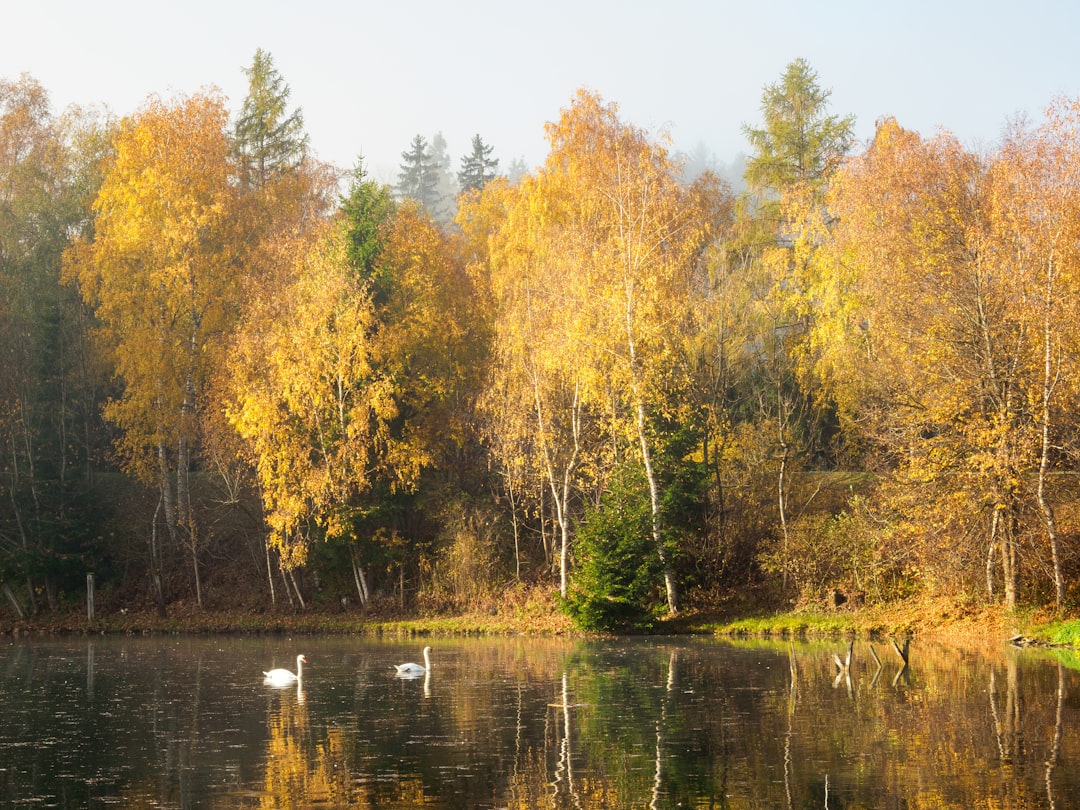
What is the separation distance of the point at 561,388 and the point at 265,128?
28204mm

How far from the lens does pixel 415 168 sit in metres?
125

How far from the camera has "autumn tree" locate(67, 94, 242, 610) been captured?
4666 cm

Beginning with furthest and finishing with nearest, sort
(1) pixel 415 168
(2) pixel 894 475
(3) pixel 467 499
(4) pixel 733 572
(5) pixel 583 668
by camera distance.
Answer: (1) pixel 415 168 < (3) pixel 467 499 < (4) pixel 733 572 < (2) pixel 894 475 < (5) pixel 583 668

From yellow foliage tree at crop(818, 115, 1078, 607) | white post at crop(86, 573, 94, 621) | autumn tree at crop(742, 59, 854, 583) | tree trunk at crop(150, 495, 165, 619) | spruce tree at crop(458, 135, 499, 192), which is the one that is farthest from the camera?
spruce tree at crop(458, 135, 499, 192)

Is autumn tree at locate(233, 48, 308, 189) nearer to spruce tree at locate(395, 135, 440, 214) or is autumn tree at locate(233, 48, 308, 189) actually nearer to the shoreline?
the shoreline

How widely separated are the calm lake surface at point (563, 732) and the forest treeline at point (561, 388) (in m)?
6.89

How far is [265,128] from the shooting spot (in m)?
61.1

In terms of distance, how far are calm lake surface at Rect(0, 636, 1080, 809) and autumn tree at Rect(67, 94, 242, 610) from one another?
16.3 m

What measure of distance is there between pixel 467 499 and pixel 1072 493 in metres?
22.3

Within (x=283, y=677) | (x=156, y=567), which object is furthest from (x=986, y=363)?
(x=156, y=567)

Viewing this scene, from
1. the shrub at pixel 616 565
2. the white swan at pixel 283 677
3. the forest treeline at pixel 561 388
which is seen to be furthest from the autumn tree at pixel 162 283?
the white swan at pixel 283 677

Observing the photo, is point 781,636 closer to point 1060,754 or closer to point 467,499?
point 467,499

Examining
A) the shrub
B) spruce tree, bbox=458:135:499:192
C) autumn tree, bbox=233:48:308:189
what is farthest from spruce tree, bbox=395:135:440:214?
the shrub

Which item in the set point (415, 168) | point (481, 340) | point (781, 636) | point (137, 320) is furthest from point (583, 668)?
point (415, 168)
